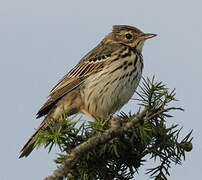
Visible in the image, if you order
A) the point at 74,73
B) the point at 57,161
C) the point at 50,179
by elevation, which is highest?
the point at 74,73

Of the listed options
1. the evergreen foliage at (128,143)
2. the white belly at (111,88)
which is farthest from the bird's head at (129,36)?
the evergreen foliage at (128,143)

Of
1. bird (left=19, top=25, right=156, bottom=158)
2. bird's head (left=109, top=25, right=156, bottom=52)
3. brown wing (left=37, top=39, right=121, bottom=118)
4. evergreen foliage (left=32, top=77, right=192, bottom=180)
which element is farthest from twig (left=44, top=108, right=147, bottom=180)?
bird's head (left=109, top=25, right=156, bottom=52)

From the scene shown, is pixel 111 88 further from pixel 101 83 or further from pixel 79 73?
pixel 79 73

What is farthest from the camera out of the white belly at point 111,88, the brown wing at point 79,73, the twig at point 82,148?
the brown wing at point 79,73

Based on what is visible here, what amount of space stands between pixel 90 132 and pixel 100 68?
3627 mm

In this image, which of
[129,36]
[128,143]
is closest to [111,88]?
[129,36]

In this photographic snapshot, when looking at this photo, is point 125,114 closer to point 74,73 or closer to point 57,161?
point 57,161

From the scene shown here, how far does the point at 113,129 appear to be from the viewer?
368 cm

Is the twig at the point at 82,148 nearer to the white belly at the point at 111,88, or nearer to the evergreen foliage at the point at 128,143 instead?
the evergreen foliage at the point at 128,143

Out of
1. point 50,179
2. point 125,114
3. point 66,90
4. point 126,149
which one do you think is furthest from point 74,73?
point 50,179

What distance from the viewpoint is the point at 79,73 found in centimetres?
836

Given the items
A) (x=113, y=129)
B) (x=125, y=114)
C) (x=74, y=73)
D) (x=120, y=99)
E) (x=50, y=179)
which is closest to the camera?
(x=50, y=179)

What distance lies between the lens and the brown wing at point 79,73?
26.3 feet

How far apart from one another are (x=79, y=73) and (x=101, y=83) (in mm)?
757
